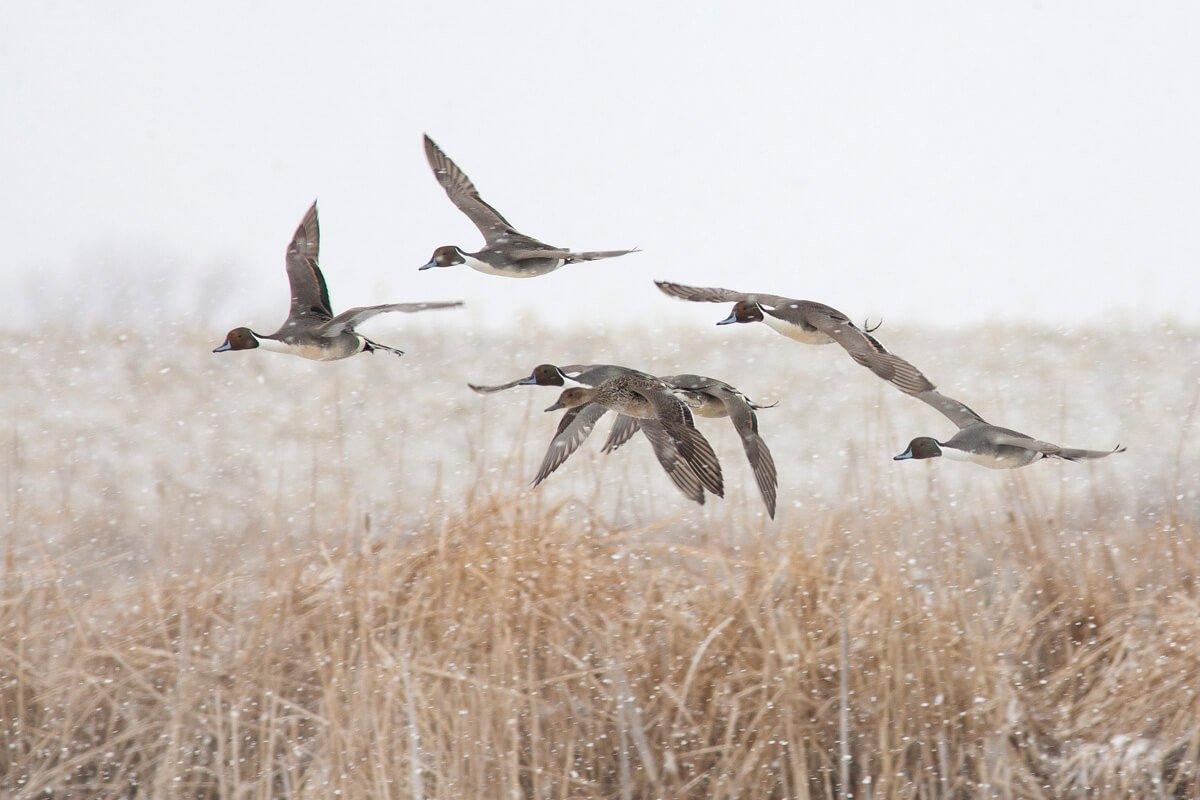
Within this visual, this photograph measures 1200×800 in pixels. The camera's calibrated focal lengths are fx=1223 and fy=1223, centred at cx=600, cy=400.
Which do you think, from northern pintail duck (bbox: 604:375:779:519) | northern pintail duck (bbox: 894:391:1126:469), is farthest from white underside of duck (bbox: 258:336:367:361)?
northern pintail duck (bbox: 894:391:1126:469)

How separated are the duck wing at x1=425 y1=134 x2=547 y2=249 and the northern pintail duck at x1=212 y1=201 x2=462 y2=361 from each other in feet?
0.67

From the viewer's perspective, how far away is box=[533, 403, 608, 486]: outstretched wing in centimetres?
149

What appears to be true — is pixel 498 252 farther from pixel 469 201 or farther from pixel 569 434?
pixel 569 434

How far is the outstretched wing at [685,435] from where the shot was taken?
122 centimetres

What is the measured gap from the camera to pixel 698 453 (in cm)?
124

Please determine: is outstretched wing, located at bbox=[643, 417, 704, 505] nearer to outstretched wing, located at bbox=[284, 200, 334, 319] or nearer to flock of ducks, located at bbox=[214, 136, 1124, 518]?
flock of ducks, located at bbox=[214, 136, 1124, 518]

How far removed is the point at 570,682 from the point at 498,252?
1.52 meters

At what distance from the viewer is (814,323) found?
1.37 meters

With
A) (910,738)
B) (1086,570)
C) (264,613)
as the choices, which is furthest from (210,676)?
(1086,570)

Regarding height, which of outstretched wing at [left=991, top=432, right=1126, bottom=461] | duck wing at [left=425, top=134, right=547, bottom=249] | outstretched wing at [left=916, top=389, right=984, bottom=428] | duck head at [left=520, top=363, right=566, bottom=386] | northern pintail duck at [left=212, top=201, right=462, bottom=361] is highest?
duck wing at [left=425, top=134, right=547, bottom=249]

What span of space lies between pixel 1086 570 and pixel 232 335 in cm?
251

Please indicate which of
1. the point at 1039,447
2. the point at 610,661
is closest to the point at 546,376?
the point at 1039,447

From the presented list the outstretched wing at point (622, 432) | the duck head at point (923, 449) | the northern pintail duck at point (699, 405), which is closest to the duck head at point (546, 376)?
the northern pintail duck at point (699, 405)

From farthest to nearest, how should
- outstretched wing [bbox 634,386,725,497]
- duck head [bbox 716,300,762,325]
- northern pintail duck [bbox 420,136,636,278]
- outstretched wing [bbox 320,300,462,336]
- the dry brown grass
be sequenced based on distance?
the dry brown grass
northern pintail duck [bbox 420,136,636,278]
duck head [bbox 716,300,762,325]
outstretched wing [bbox 634,386,725,497]
outstretched wing [bbox 320,300,462,336]
